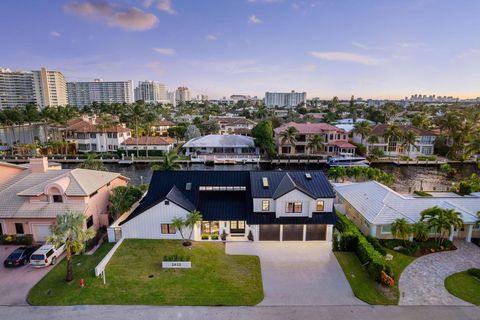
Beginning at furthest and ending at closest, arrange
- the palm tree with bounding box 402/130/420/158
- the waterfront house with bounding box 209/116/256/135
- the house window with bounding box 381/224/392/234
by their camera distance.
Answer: the waterfront house with bounding box 209/116/256/135 → the palm tree with bounding box 402/130/420/158 → the house window with bounding box 381/224/392/234

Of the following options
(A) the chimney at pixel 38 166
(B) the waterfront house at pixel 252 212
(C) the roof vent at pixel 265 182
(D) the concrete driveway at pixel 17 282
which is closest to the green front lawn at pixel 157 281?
(D) the concrete driveway at pixel 17 282

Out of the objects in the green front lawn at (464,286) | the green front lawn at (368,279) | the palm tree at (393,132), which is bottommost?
the green front lawn at (464,286)

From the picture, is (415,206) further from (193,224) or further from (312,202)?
(193,224)

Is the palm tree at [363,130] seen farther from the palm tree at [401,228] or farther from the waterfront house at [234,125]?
the palm tree at [401,228]

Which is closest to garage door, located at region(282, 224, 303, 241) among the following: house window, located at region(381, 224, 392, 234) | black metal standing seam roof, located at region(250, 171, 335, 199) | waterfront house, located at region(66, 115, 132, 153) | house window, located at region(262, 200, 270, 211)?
house window, located at region(262, 200, 270, 211)

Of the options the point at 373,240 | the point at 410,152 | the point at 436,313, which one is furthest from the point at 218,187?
the point at 410,152

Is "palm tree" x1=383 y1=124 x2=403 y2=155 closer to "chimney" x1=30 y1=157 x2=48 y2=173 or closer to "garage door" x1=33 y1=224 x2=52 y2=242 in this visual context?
"chimney" x1=30 y1=157 x2=48 y2=173
